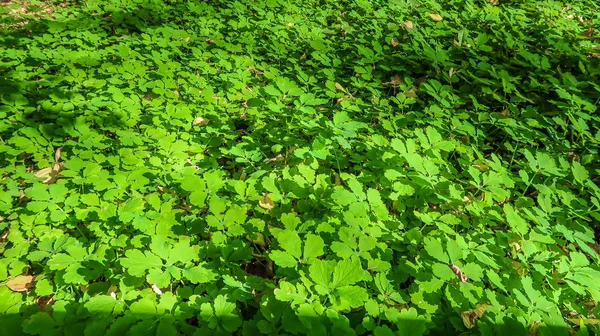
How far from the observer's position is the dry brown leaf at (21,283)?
180 centimetres

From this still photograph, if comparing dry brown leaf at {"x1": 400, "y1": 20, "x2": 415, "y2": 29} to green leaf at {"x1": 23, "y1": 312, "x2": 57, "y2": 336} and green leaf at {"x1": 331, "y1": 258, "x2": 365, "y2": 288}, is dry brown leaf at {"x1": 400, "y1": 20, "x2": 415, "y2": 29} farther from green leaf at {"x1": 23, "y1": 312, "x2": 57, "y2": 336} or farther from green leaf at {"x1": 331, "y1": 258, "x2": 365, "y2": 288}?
green leaf at {"x1": 23, "y1": 312, "x2": 57, "y2": 336}

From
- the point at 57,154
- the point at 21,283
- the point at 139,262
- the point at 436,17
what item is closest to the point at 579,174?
the point at 139,262

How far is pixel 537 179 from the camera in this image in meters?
2.60

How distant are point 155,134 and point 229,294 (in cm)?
166

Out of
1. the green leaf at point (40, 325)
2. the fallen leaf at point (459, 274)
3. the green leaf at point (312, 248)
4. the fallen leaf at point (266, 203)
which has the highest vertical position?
the green leaf at point (312, 248)

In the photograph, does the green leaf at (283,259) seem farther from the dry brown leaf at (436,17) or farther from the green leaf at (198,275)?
the dry brown leaf at (436,17)

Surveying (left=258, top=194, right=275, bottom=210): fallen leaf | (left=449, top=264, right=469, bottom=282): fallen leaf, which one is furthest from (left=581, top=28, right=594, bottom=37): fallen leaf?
(left=258, top=194, right=275, bottom=210): fallen leaf

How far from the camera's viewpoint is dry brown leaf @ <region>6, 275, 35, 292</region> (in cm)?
180

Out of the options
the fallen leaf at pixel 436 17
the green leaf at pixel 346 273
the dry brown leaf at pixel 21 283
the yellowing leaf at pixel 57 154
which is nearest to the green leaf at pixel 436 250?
the green leaf at pixel 346 273

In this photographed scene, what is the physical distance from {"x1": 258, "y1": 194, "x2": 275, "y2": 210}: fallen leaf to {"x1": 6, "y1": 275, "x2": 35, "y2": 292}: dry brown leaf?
134 centimetres

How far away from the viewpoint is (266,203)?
2.23 m

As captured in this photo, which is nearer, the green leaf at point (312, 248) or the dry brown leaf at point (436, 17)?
the green leaf at point (312, 248)

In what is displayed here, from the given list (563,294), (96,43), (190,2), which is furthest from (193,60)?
→ (563,294)

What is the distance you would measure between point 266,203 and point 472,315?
4.28ft
